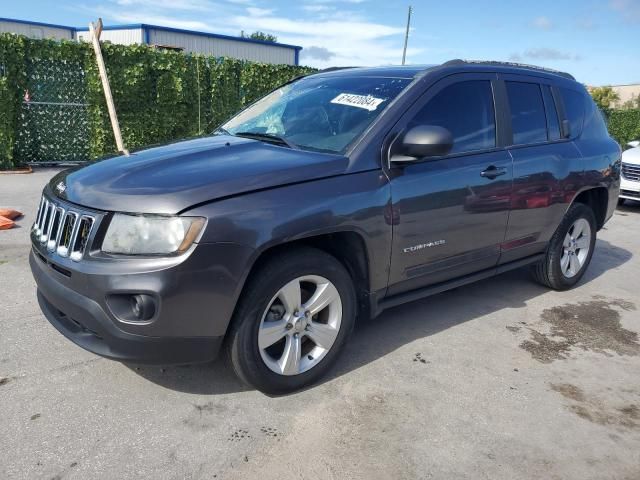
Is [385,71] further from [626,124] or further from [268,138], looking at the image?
[626,124]

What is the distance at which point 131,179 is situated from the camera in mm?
2723

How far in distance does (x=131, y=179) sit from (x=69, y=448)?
129 centimetres

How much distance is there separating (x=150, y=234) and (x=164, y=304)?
32 centimetres

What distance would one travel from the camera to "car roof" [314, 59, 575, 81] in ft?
12.0

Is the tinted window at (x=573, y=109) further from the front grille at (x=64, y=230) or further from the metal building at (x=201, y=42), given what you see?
the metal building at (x=201, y=42)

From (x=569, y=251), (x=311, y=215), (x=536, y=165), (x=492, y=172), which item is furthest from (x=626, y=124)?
(x=311, y=215)

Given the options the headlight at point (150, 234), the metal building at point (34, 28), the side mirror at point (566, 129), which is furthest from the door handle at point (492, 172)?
the metal building at point (34, 28)

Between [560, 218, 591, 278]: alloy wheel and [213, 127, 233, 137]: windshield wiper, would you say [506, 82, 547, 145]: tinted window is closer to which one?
[560, 218, 591, 278]: alloy wheel

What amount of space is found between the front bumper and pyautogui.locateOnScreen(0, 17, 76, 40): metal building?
32.4m

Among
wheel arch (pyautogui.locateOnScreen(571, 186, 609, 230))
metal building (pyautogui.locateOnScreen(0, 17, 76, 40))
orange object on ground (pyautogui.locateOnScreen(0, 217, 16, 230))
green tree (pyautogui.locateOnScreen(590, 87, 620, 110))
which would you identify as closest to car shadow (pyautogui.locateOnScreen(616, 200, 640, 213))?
wheel arch (pyautogui.locateOnScreen(571, 186, 609, 230))

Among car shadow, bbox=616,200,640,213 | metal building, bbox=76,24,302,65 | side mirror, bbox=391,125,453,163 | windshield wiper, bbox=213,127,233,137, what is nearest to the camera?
side mirror, bbox=391,125,453,163

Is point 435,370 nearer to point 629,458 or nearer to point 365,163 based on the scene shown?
point 629,458

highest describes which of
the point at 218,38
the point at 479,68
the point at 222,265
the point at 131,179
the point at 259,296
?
the point at 218,38

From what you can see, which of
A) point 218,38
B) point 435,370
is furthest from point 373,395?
point 218,38
